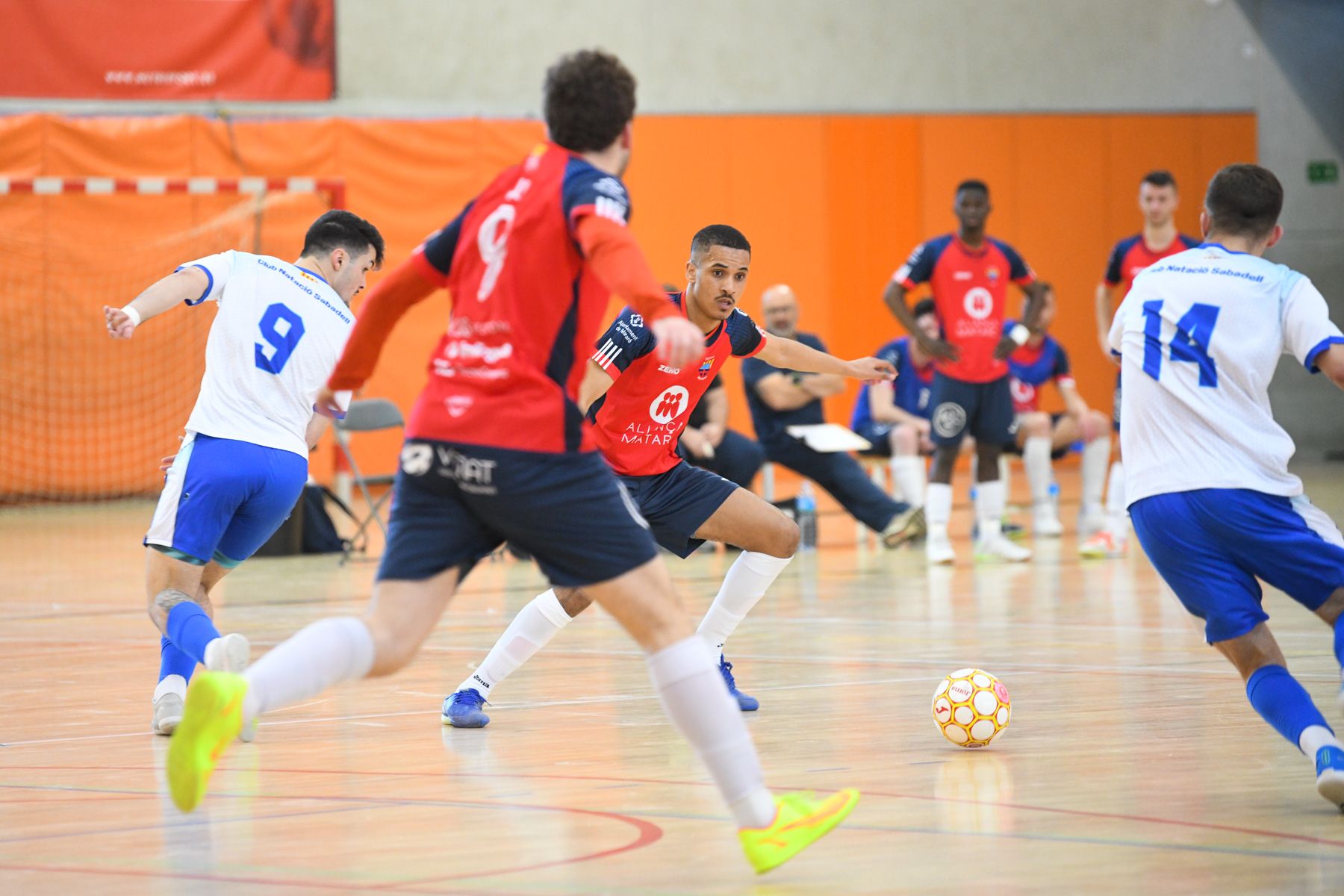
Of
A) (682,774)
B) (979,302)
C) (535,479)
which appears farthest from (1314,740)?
(979,302)

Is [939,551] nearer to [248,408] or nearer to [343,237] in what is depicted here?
[343,237]

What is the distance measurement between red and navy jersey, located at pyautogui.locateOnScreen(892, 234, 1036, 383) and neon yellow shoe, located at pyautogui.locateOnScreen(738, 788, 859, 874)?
7970 millimetres

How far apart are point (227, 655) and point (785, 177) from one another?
1621cm

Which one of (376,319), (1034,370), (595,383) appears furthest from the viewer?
(1034,370)

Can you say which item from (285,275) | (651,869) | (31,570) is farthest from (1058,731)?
(31,570)

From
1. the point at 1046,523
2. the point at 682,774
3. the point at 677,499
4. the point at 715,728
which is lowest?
the point at 1046,523

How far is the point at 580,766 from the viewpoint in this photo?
16.1 ft

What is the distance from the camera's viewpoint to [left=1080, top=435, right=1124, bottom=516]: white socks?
13.2 metres

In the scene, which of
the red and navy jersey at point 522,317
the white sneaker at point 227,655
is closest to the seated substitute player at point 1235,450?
the red and navy jersey at point 522,317

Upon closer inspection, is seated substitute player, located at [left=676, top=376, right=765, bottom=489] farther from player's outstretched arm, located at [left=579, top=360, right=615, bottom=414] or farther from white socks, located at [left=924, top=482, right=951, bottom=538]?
player's outstretched arm, located at [left=579, top=360, right=615, bottom=414]

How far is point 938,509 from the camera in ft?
37.6

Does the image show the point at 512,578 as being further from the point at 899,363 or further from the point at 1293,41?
the point at 1293,41

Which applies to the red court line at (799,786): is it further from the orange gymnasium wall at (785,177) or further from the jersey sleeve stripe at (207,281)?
the orange gymnasium wall at (785,177)

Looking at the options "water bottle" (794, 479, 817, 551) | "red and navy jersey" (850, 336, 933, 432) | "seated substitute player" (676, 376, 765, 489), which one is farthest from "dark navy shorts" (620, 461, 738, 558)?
"red and navy jersey" (850, 336, 933, 432)
